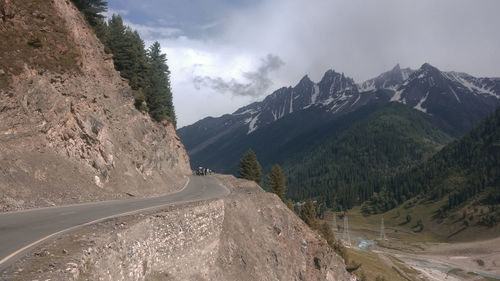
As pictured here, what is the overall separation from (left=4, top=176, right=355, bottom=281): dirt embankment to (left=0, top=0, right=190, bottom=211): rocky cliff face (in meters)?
10.1

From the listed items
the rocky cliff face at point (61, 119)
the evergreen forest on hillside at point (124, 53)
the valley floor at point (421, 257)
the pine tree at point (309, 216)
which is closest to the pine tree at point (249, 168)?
the pine tree at point (309, 216)

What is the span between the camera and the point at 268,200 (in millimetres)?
41062

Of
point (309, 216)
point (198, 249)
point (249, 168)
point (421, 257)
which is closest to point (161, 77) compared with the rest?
point (249, 168)

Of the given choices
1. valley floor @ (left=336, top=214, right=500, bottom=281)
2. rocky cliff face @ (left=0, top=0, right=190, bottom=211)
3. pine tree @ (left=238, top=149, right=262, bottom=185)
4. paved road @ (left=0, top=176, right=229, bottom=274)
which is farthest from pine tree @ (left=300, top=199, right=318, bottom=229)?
paved road @ (left=0, top=176, right=229, bottom=274)

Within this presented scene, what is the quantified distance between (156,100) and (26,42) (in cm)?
2614

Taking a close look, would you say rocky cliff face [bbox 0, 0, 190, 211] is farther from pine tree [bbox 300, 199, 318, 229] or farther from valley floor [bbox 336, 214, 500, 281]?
valley floor [bbox 336, 214, 500, 281]

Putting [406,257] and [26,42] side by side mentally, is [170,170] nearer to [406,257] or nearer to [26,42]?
[26,42]

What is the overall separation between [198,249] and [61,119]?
17209mm

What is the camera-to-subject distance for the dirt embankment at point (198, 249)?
13.5 meters

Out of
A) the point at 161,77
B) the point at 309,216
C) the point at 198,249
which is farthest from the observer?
the point at 161,77

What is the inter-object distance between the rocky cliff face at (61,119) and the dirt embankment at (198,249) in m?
10.1

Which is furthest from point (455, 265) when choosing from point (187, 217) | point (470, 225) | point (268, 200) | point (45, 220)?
point (45, 220)

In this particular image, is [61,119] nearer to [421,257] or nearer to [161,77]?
[161,77]

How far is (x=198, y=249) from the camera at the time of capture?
2495 cm
